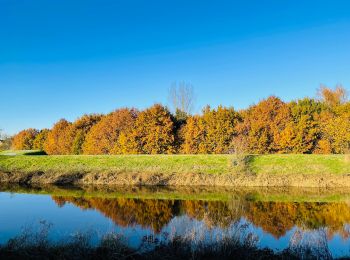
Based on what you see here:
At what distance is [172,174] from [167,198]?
7542 mm

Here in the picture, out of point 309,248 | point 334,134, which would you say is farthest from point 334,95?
point 309,248

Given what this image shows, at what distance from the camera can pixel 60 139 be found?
64.4 m

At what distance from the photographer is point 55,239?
1335cm

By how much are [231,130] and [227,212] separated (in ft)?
87.1

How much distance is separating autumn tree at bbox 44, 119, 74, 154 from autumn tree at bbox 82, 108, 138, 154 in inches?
360

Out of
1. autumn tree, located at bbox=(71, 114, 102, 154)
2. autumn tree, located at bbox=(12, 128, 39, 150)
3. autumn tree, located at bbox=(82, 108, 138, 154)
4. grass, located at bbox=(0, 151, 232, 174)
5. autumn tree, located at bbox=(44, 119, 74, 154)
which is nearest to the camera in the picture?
grass, located at bbox=(0, 151, 232, 174)

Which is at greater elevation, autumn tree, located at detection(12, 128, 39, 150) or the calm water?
autumn tree, located at detection(12, 128, 39, 150)

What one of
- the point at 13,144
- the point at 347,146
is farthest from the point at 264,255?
the point at 13,144

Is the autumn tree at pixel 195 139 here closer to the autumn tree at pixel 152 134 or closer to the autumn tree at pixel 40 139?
the autumn tree at pixel 152 134

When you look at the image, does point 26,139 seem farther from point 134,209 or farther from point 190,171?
point 134,209

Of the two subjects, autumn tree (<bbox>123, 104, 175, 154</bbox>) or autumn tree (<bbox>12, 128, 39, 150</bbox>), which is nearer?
autumn tree (<bbox>123, 104, 175, 154</bbox>)

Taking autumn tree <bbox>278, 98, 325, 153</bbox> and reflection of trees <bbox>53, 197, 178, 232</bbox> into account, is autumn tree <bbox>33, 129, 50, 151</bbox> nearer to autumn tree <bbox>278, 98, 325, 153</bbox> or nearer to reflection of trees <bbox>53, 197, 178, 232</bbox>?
autumn tree <bbox>278, 98, 325, 153</bbox>

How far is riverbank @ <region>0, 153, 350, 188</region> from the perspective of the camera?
30.0 m

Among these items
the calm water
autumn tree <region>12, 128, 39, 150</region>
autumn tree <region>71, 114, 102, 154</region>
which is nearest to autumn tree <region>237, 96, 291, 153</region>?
the calm water
